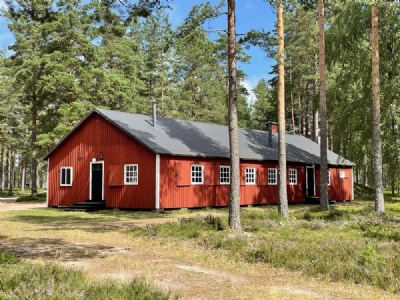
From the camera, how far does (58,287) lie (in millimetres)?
5430

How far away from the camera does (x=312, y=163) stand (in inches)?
1205

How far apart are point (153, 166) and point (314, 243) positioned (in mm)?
13367

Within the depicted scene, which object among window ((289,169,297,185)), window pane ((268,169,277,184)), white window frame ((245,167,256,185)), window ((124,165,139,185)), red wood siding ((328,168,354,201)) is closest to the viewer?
window ((124,165,139,185))

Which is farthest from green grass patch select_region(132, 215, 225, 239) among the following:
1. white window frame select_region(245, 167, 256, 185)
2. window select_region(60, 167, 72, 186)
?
window select_region(60, 167, 72, 186)

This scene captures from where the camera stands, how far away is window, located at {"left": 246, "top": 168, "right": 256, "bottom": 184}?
88.1 feet

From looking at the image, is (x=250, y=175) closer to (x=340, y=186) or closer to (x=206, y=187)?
(x=206, y=187)

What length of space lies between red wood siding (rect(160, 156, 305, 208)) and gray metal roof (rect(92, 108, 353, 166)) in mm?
565

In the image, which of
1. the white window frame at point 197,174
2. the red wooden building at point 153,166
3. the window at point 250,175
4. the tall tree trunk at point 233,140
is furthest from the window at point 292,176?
the tall tree trunk at point 233,140

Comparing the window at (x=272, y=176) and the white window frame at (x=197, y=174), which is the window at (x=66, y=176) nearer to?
the white window frame at (x=197, y=174)

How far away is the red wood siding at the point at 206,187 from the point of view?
2267 cm

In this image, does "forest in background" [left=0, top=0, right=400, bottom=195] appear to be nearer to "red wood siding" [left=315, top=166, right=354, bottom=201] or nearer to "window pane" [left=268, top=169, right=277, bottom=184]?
"red wood siding" [left=315, top=166, right=354, bottom=201]

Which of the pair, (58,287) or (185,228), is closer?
(58,287)

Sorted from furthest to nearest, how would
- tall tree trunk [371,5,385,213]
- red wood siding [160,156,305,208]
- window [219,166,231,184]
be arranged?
window [219,166,231,184] → red wood siding [160,156,305,208] → tall tree trunk [371,5,385,213]

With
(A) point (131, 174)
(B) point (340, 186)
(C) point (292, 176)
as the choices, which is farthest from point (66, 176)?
(B) point (340, 186)
